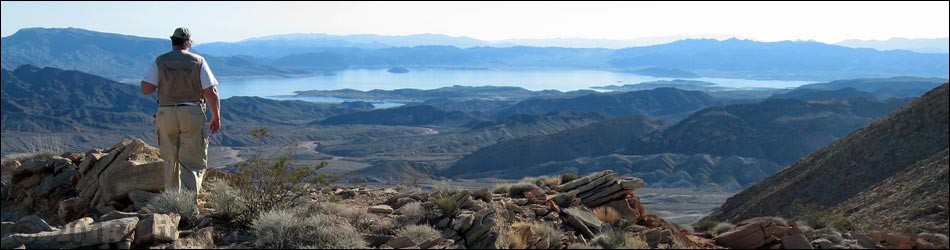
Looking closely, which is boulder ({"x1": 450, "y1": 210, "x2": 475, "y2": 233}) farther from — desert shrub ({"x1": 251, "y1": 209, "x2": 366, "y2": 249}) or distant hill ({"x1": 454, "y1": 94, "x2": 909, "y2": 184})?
distant hill ({"x1": 454, "y1": 94, "x2": 909, "y2": 184})

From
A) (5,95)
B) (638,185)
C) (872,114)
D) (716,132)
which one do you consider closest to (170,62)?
(638,185)

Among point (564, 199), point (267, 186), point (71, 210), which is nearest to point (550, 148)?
point (564, 199)

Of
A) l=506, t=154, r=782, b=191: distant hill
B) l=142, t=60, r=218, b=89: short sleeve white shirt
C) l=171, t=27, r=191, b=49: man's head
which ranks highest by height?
l=171, t=27, r=191, b=49: man's head

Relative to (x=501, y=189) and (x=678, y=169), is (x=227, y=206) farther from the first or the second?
(x=678, y=169)

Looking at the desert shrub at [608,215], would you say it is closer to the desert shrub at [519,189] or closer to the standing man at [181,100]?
the desert shrub at [519,189]

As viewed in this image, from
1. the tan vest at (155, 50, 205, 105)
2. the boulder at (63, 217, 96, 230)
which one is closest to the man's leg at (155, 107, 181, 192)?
the tan vest at (155, 50, 205, 105)

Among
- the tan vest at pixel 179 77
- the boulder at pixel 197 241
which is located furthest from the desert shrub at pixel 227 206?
the tan vest at pixel 179 77

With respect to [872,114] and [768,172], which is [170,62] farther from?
[872,114]
